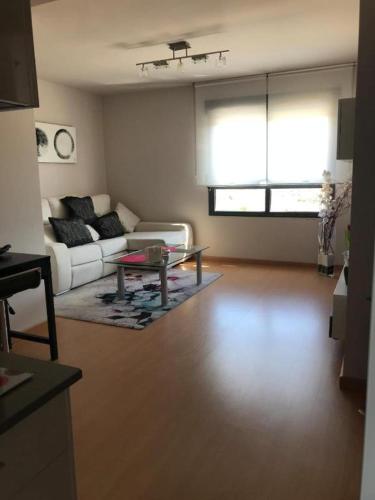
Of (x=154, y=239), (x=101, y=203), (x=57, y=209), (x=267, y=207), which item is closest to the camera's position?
(x=57, y=209)

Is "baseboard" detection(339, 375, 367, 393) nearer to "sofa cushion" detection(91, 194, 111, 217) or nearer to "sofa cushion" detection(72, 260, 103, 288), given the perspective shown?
"sofa cushion" detection(72, 260, 103, 288)

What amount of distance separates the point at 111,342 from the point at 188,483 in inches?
63.6

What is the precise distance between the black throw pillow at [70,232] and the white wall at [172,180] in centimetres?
158

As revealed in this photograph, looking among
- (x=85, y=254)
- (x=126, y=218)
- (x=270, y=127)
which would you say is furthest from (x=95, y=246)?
(x=270, y=127)

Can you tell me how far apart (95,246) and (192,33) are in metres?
2.57

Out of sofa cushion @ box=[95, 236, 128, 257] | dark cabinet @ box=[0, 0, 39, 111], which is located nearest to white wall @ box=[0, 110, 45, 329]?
sofa cushion @ box=[95, 236, 128, 257]

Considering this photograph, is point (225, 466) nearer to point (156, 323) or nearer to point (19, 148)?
point (156, 323)

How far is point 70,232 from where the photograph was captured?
16.0 ft

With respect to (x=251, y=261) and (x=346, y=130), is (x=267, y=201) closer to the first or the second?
(x=251, y=261)

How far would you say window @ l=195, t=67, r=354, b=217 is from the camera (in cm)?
507

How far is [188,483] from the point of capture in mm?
1752

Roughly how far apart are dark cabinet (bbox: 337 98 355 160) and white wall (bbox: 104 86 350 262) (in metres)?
2.95

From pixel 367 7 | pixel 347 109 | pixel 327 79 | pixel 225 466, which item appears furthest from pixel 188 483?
pixel 327 79

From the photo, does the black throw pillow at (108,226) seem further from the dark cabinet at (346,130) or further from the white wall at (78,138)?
the dark cabinet at (346,130)
